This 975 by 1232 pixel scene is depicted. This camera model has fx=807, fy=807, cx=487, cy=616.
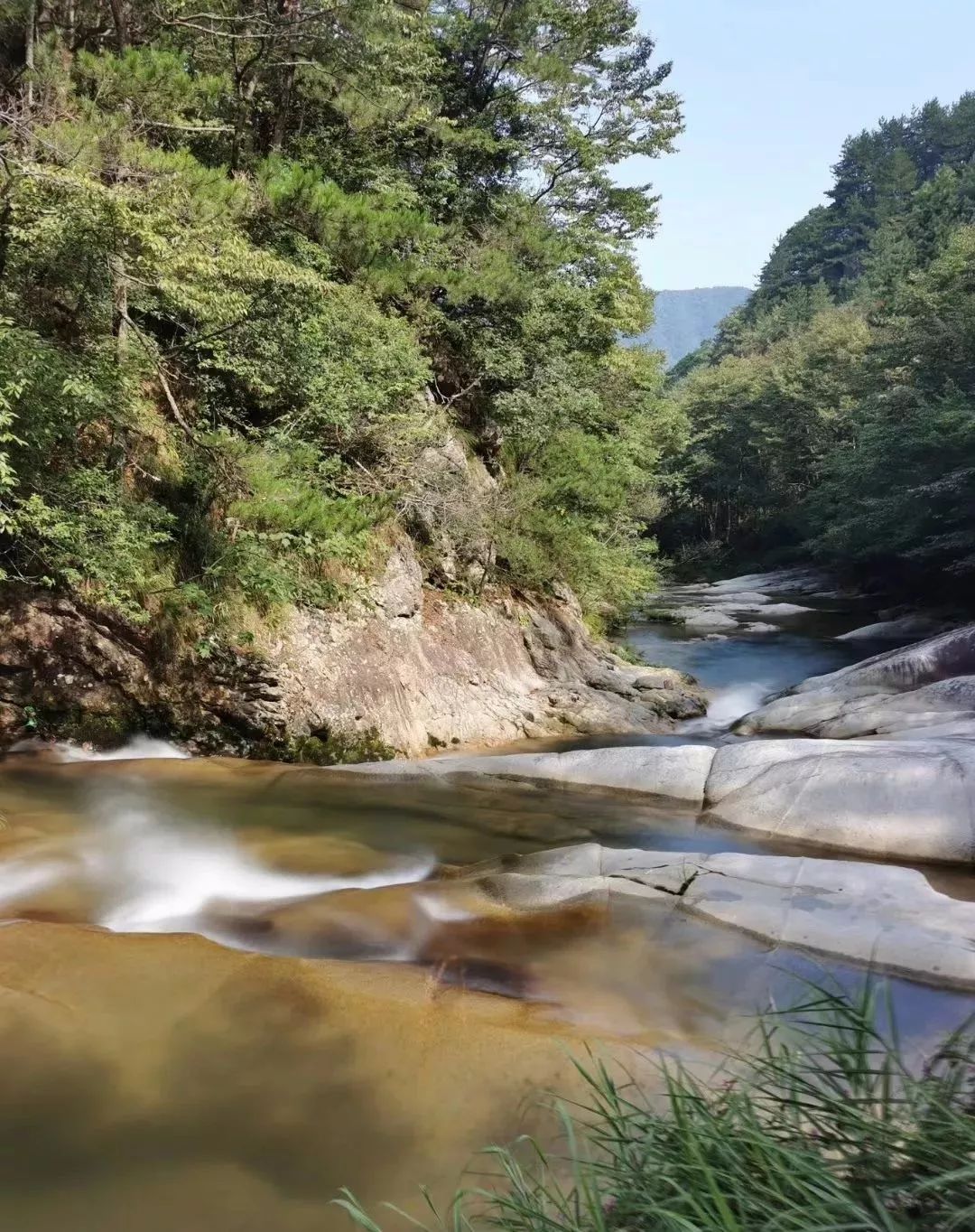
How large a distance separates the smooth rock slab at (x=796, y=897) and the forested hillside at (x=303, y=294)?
15.9 ft

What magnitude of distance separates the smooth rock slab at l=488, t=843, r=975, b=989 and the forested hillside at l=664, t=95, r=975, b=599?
53.8 feet

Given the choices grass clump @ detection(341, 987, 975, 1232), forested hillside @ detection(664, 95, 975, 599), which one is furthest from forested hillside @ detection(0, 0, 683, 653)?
forested hillside @ detection(664, 95, 975, 599)

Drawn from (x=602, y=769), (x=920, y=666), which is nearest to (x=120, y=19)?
(x=602, y=769)

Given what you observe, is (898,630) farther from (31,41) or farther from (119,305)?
(31,41)

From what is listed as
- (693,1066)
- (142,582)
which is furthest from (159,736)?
(693,1066)

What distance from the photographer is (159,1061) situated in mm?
3643

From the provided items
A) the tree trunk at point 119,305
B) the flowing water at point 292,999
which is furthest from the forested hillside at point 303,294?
the flowing water at point 292,999

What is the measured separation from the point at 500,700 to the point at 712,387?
3755 centimetres

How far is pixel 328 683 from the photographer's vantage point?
9.64 m

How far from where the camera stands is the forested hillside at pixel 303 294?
26.2 feet

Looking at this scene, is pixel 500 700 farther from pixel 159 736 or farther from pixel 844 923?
pixel 844 923

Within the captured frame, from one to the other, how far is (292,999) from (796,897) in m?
3.28

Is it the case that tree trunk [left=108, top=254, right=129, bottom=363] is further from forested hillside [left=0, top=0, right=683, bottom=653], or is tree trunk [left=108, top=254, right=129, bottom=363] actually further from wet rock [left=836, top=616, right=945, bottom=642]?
wet rock [left=836, top=616, right=945, bottom=642]

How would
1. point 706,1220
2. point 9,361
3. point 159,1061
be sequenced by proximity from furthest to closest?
point 9,361
point 159,1061
point 706,1220
